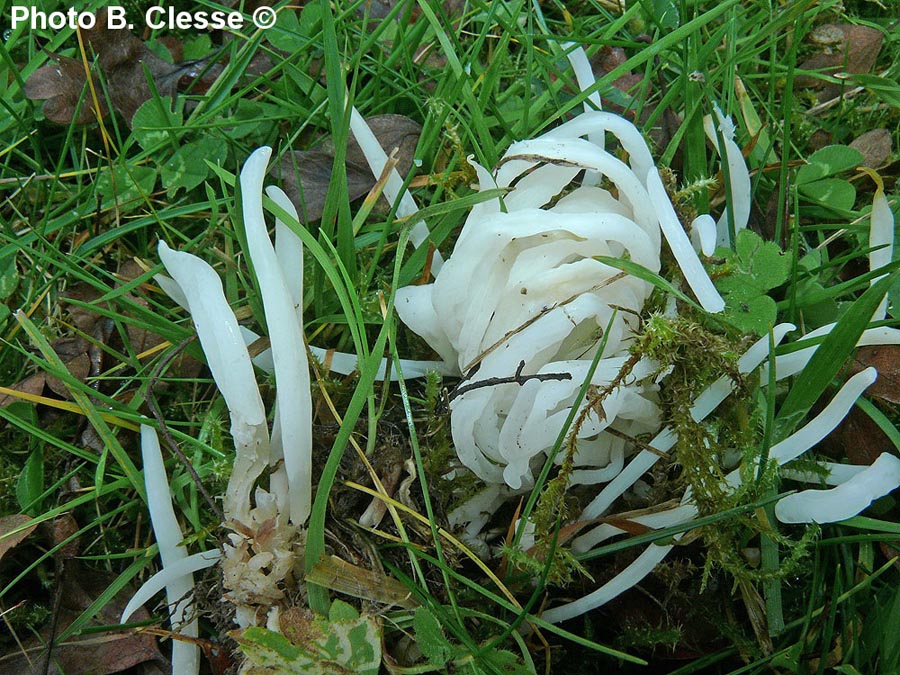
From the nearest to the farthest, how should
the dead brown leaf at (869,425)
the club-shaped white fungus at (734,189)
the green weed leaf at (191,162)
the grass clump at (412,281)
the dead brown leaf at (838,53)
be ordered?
the grass clump at (412,281)
the dead brown leaf at (869,425)
the club-shaped white fungus at (734,189)
the green weed leaf at (191,162)
the dead brown leaf at (838,53)

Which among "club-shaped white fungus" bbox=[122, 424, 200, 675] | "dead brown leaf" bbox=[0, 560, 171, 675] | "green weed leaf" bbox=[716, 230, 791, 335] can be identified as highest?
"green weed leaf" bbox=[716, 230, 791, 335]

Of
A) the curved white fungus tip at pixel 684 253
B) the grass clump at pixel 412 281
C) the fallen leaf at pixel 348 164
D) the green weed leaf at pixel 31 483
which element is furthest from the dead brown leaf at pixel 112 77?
the curved white fungus tip at pixel 684 253

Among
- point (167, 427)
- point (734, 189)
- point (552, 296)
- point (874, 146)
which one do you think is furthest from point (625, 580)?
point (874, 146)

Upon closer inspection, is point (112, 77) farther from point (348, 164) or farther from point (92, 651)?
point (92, 651)

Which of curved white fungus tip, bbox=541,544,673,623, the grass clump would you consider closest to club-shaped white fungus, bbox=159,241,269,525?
the grass clump

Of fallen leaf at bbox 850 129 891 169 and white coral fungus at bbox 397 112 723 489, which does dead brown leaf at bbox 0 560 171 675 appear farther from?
fallen leaf at bbox 850 129 891 169

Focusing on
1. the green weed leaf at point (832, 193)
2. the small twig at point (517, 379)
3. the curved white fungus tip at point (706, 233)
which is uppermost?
the curved white fungus tip at point (706, 233)

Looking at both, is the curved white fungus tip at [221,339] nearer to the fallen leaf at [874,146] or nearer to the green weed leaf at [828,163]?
the green weed leaf at [828,163]
